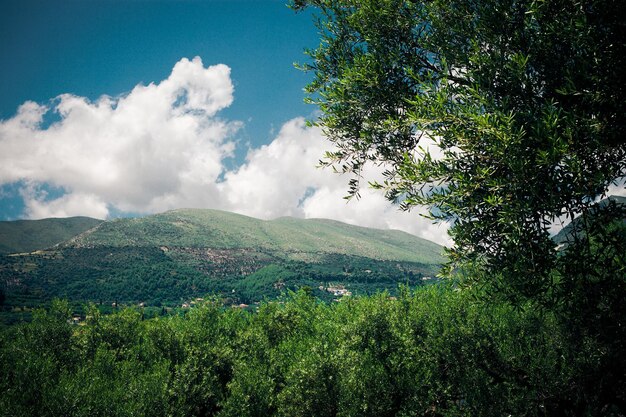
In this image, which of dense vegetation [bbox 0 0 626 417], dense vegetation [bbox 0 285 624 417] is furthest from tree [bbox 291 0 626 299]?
dense vegetation [bbox 0 285 624 417]

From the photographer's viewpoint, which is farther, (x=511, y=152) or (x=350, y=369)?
(x=350, y=369)

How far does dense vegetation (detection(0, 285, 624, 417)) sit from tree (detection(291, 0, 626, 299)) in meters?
2.20

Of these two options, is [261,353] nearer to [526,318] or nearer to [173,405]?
[173,405]

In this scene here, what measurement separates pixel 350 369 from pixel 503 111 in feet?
67.9

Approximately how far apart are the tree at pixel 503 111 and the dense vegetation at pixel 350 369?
2199 mm

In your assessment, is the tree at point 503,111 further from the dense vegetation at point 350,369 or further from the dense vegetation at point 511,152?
the dense vegetation at point 350,369

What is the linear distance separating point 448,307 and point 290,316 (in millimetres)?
26737

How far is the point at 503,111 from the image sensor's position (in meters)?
7.41

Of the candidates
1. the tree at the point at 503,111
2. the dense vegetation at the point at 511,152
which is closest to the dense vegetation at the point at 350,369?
the dense vegetation at the point at 511,152

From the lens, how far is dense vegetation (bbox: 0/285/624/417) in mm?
16500

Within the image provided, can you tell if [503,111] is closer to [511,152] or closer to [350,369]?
[511,152]

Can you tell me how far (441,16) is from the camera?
30.6ft

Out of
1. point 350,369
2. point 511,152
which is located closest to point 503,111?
point 511,152

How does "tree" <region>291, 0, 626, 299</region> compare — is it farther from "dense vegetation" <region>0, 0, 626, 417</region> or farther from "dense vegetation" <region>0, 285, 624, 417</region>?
"dense vegetation" <region>0, 285, 624, 417</region>
